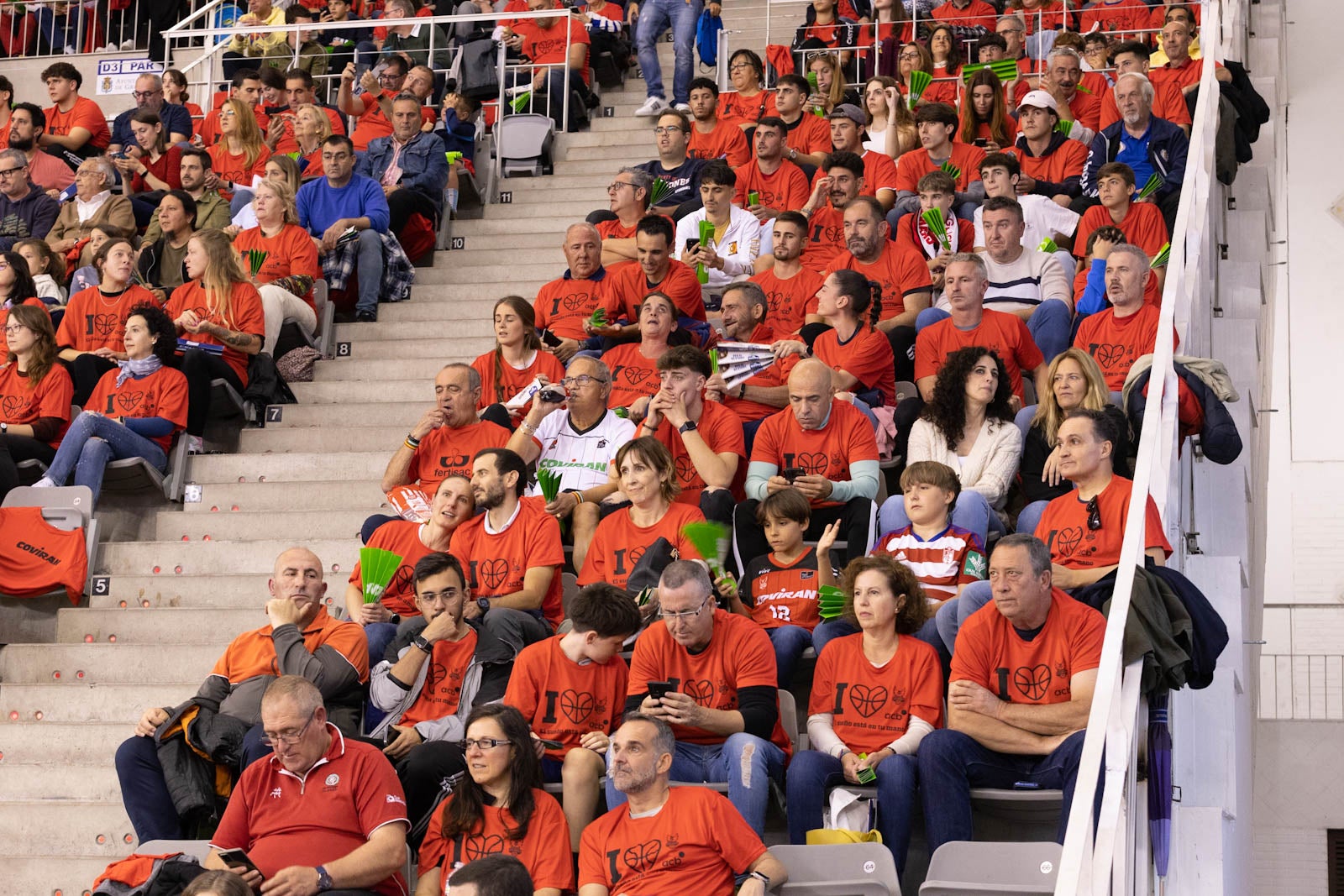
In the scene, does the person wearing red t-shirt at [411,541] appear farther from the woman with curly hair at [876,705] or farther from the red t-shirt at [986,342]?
the red t-shirt at [986,342]

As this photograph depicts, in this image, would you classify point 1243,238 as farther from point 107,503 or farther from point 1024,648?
point 107,503

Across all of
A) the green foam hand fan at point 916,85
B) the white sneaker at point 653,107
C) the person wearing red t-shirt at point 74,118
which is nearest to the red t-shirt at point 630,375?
the green foam hand fan at point 916,85

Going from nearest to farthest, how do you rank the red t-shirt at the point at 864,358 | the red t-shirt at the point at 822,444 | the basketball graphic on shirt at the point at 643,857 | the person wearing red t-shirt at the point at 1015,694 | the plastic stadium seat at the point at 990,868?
the plastic stadium seat at the point at 990,868, the basketball graphic on shirt at the point at 643,857, the person wearing red t-shirt at the point at 1015,694, the red t-shirt at the point at 822,444, the red t-shirt at the point at 864,358

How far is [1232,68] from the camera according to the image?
8.48m

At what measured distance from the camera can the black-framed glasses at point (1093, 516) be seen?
5156mm

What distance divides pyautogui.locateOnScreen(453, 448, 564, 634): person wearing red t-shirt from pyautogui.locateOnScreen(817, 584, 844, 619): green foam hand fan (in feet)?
3.04

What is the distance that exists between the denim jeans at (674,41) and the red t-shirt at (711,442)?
4698 millimetres

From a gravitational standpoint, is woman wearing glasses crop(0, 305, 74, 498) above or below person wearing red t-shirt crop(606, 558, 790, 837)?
above

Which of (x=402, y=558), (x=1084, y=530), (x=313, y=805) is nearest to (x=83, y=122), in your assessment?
(x=402, y=558)

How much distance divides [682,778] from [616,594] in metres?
0.58

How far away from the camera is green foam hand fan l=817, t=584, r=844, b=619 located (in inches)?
203

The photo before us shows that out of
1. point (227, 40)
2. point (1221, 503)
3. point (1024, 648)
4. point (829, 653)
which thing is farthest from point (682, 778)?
point (227, 40)

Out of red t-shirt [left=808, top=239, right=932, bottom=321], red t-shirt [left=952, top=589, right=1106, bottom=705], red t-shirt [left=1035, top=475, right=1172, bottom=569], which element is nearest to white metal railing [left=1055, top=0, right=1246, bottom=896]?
red t-shirt [left=1035, top=475, right=1172, bottom=569]

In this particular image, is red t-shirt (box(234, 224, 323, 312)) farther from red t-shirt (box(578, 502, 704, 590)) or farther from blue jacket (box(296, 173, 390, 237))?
red t-shirt (box(578, 502, 704, 590))
